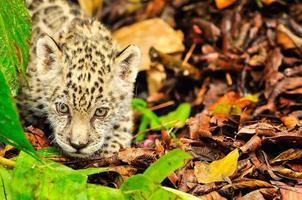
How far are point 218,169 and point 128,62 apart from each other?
1.52 metres

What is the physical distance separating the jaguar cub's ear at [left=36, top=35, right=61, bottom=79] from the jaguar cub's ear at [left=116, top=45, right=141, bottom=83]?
592mm

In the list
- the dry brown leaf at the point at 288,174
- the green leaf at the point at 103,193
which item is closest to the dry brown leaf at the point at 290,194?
the dry brown leaf at the point at 288,174

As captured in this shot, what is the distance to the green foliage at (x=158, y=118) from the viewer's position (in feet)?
24.4

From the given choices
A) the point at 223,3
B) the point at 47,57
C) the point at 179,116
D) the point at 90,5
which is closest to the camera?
the point at 47,57

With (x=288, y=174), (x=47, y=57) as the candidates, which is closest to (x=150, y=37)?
(x=47, y=57)

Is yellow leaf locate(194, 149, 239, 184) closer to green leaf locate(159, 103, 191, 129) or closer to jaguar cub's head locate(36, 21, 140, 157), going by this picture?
jaguar cub's head locate(36, 21, 140, 157)

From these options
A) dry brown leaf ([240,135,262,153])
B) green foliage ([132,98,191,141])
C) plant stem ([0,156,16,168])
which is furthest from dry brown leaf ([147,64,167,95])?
plant stem ([0,156,16,168])

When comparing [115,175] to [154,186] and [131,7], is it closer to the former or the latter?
[154,186]

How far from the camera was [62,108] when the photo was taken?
614cm

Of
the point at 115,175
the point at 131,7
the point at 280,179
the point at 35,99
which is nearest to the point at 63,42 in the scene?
the point at 35,99

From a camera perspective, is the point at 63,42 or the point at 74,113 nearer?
the point at 74,113

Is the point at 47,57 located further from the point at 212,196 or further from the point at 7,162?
the point at 212,196

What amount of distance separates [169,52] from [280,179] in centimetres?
338

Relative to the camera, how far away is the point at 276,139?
5973mm
